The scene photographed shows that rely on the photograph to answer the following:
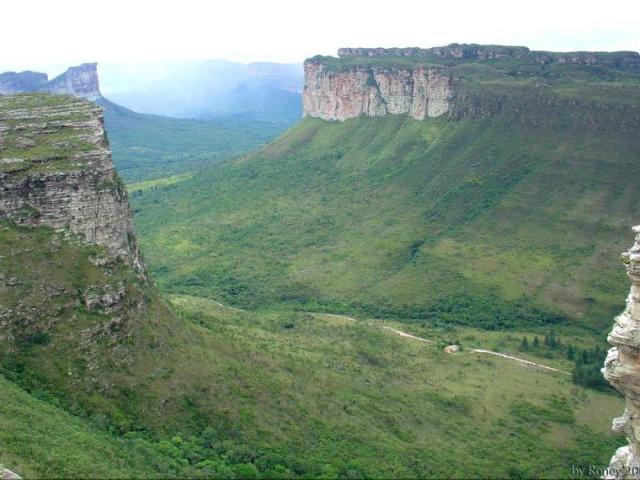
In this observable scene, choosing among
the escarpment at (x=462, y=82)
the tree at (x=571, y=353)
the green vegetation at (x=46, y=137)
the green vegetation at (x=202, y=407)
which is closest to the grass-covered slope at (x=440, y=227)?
the escarpment at (x=462, y=82)

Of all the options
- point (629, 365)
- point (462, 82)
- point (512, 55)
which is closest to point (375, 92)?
point (462, 82)

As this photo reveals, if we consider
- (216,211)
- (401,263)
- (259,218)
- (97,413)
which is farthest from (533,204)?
(97,413)

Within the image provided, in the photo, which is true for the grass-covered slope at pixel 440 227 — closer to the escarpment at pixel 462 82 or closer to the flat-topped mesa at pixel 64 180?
the escarpment at pixel 462 82

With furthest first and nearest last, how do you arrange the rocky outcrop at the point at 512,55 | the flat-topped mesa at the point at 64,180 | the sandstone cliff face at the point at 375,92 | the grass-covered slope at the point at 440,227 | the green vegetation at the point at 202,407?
the rocky outcrop at the point at 512,55 < the sandstone cliff face at the point at 375,92 < the grass-covered slope at the point at 440,227 < the flat-topped mesa at the point at 64,180 < the green vegetation at the point at 202,407

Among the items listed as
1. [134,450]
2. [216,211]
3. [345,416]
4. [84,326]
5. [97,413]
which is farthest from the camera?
[216,211]

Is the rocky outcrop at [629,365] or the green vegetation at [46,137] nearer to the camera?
the rocky outcrop at [629,365]

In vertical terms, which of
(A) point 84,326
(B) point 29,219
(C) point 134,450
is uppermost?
(B) point 29,219

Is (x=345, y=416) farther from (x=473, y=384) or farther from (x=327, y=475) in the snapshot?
(x=473, y=384)
